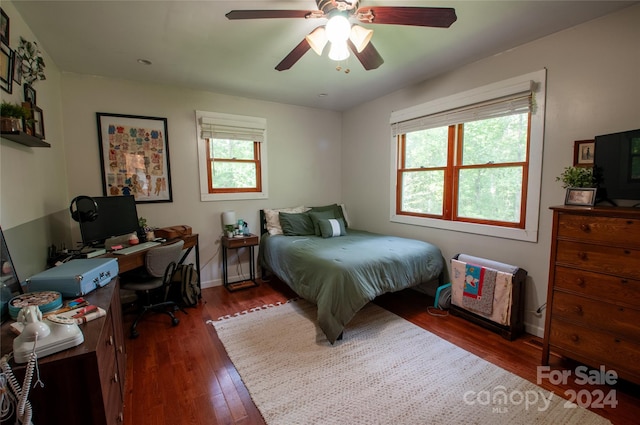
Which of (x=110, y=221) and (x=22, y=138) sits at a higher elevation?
(x=22, y=138)

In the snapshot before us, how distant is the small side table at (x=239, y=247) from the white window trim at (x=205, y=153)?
562 millimetres

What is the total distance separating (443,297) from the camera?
2.95 metres

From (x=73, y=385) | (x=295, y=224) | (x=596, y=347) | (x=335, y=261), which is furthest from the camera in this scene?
(x=295, y=224)

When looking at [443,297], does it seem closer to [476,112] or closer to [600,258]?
[600,258]

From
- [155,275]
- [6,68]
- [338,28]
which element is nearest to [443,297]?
[338,28]

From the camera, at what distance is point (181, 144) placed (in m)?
3.40

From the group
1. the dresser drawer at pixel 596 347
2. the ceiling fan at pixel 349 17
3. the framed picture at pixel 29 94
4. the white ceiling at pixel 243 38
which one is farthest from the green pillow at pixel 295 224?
the dresser drawer at pixel 596 347

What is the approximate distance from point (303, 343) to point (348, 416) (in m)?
0.80

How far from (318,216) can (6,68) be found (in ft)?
9.91

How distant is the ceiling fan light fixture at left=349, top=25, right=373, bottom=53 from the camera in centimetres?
169

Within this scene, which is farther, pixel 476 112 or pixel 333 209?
pixel 333 209

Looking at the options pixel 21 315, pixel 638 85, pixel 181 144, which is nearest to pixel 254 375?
pixel 21 315

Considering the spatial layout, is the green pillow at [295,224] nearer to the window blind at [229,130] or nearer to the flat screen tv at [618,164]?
the window blind at [229,130]

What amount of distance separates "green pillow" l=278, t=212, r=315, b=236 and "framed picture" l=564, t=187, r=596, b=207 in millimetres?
2670
